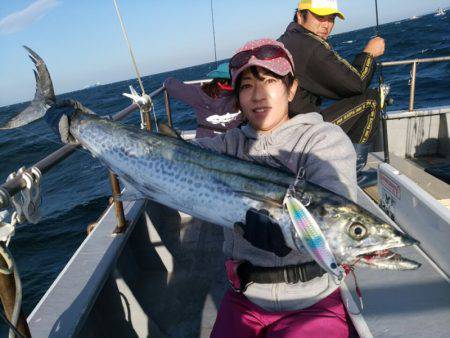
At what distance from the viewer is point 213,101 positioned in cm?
448

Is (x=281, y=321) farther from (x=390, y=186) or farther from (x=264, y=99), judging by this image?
(x=390, y=186)

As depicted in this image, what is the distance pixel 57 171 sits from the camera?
15492 mm

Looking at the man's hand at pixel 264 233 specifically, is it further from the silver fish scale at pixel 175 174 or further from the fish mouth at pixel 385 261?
the fish mouth at pixel 385 261

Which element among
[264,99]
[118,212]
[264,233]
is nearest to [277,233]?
[264,233]

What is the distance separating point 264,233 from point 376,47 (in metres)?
3.06

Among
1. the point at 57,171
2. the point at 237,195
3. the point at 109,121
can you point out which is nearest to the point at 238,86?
the point at 237,195

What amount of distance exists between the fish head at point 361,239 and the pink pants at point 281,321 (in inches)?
16.2

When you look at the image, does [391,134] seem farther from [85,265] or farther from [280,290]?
[85,265]

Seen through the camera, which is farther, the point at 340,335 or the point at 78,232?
the point at 78,232

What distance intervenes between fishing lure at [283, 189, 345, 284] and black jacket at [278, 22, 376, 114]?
1949mm

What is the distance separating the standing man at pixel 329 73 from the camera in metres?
3.41

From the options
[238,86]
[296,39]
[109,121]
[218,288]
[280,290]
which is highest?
[296,39]

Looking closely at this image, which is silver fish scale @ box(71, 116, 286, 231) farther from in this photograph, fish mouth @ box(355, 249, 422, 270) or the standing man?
the standing man

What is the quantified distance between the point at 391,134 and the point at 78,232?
25.8 feet
